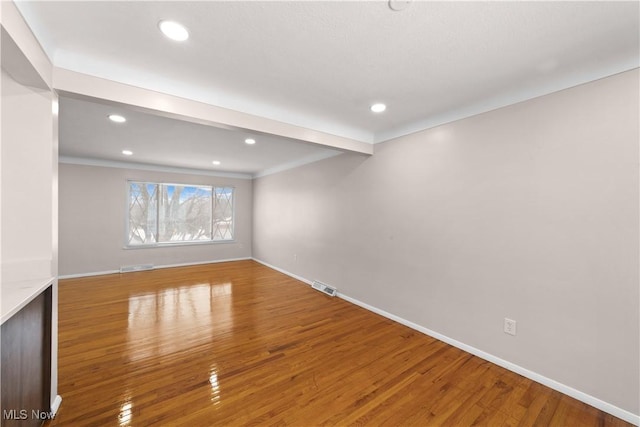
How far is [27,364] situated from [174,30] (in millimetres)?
2036

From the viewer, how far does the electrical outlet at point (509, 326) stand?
7.10 ft

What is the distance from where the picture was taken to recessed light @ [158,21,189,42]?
141 cm

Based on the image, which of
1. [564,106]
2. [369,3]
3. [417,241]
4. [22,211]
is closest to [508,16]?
[369,3]

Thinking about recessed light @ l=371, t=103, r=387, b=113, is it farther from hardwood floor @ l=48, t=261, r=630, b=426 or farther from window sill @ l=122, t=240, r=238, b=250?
window sill @ l=122, t=240, r=238, b=250

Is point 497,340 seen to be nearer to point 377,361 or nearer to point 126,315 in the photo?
point 377,361

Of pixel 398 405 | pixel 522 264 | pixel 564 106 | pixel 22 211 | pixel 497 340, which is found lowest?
pixel 398 405

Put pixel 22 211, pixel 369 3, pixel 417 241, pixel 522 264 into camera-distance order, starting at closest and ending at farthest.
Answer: pixel 369 3 → pixel 22 211 → pixel 522 264 → pixel 417 241

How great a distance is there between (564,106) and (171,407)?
3.60 meters

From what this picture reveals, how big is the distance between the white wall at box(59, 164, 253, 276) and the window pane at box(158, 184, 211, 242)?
26 centimetres

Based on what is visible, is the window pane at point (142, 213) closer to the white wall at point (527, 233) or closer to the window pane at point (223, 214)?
the window pane at point (223, 214)

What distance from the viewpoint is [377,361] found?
2266 millimetres

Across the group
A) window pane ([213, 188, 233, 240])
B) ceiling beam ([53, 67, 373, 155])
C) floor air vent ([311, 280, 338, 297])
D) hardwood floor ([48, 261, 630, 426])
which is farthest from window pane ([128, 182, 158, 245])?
ceiling beam ([53, 67, 373, 155])

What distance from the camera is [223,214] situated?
665cm

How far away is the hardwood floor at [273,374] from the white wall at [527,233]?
308 millimetres
